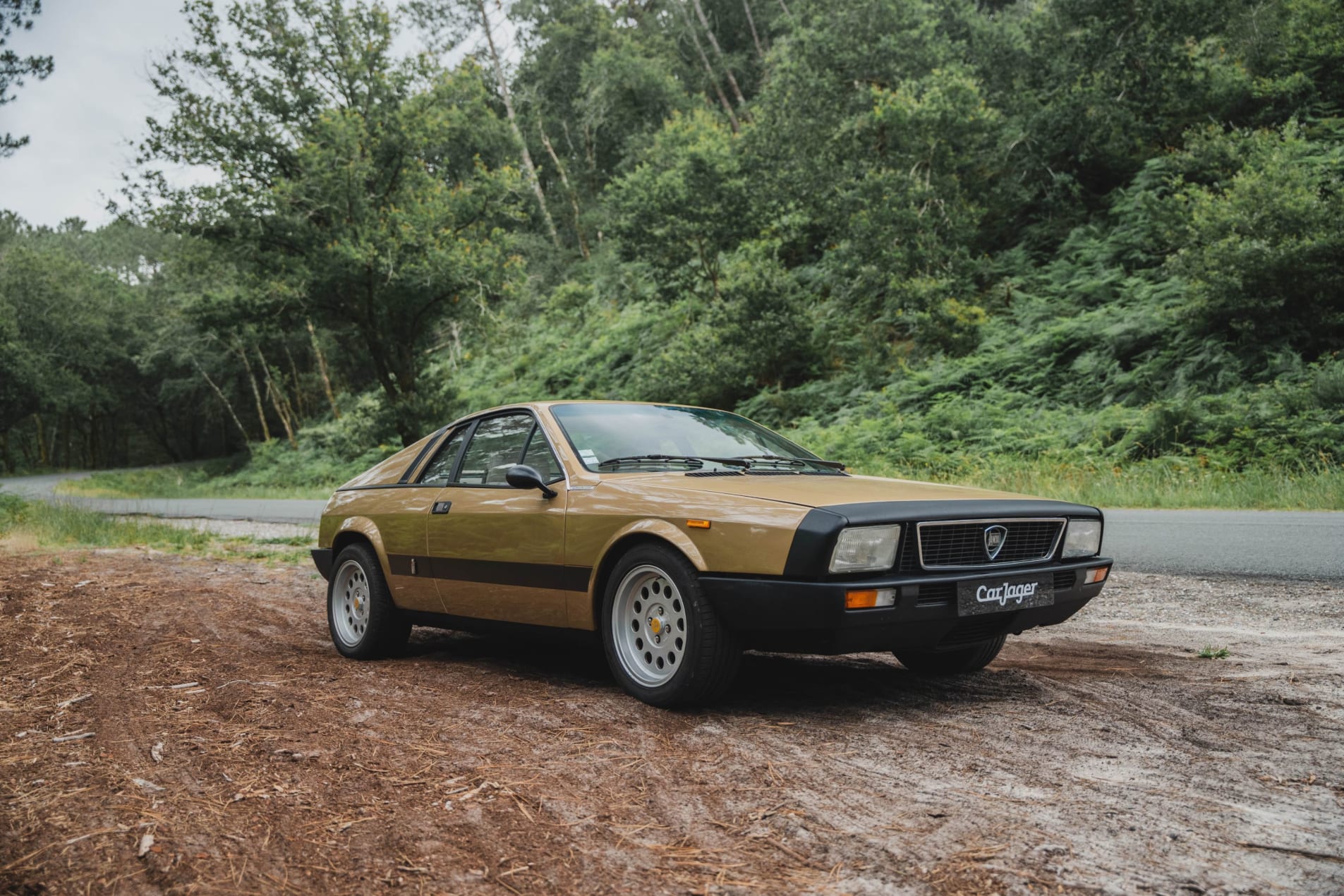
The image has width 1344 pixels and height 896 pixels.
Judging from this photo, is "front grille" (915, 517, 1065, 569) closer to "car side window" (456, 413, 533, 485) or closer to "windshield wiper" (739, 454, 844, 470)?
"windshield wiper" (739, 454, 844, 470)

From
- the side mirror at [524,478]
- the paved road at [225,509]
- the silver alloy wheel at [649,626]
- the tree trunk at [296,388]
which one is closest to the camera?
the silver alloy wheel at [649,626]

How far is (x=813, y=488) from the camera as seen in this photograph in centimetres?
414

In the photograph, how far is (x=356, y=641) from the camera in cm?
577

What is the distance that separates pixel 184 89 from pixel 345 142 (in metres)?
5.03

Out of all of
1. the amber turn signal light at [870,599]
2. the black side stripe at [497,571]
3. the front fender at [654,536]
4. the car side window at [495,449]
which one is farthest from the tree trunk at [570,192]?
the amber turn signal light at [870,599]

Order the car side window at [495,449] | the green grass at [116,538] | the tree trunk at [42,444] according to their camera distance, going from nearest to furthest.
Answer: the car side window at [495,449] < the green grass at [116,538] < the tree trunk at [42,444]

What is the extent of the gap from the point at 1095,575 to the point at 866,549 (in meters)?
1.44

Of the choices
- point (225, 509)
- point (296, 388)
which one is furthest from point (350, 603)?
point (296, 388)

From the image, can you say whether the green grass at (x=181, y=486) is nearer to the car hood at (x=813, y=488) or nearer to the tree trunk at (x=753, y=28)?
the car hood at (x=813, y=488)

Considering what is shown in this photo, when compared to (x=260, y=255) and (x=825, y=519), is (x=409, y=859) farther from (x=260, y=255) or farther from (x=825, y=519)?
(x=260, y=255)

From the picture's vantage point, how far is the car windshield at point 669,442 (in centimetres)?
473

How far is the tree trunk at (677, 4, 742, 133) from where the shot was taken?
37.7 m

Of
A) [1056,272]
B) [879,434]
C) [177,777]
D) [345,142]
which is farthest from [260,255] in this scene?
[177,777]

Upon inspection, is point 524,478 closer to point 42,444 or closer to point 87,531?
point 87,531
